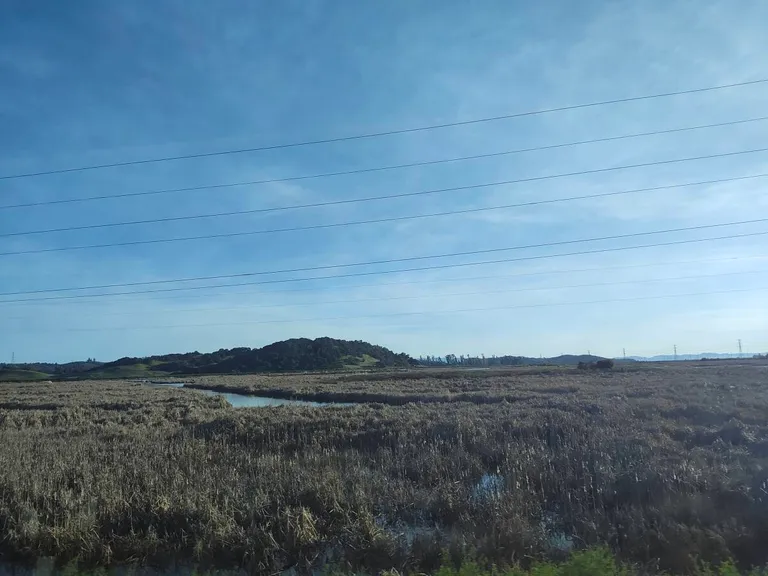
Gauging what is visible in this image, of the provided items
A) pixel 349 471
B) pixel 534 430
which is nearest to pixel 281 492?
pixel 349 471

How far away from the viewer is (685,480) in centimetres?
988

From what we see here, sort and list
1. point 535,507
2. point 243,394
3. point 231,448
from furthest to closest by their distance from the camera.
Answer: point 243,394, point 231,448, point 535,507

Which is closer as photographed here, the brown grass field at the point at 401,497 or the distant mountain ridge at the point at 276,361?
the brown grass field at the point at 401,497

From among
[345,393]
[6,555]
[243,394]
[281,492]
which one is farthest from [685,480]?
[243,394]

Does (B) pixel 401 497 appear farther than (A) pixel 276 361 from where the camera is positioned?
No

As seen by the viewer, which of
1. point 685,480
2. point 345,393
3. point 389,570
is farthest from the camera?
point 345,393

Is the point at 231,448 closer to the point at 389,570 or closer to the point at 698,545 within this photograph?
the point at 389,570

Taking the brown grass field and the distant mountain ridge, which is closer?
the brown grass field

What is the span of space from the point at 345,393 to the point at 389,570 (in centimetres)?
3735

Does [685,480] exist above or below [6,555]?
above

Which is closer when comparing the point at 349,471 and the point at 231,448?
the point at 349,471

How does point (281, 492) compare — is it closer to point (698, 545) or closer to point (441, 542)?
point (441, 542)

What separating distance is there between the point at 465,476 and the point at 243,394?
5164 centimetres

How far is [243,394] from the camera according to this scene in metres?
60.2
